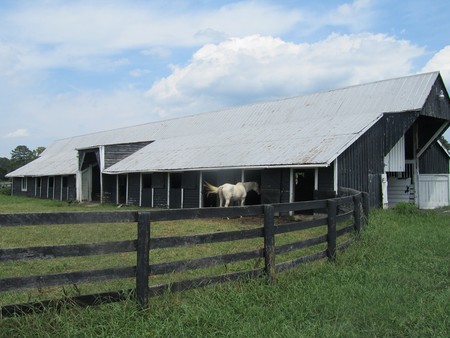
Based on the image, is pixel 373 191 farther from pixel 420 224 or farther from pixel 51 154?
pixel 51 154

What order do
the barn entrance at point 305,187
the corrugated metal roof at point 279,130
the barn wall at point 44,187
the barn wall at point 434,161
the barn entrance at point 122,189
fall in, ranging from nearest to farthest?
the corrugated metal roof at point 279,130
the barn entrance at point 305,187
the barn wall at point 434,161
the barn entrance at point 122,189
the barn wall at point 44,187

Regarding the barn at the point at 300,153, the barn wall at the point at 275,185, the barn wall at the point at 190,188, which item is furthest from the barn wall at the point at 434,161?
the barn wall at the point at 190,188

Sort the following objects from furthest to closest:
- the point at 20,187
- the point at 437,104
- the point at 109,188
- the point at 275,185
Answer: the point at 20,187, the point at 109,188, the point at 437,104, the point at 275,185

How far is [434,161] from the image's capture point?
81.9 feet

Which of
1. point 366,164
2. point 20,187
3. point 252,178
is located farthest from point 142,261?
point 20,187

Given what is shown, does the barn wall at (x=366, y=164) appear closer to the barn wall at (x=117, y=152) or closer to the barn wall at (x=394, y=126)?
the barn wall at (x=394, y=126)

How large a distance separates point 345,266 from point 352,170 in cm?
1065

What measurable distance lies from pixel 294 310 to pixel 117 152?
26.5 metres

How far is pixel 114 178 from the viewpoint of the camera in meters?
30.2

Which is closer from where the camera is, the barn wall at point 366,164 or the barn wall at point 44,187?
the barn wall at point 366,164

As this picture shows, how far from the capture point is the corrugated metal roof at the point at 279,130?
18406 millimetres

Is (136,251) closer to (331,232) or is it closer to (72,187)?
(331,232)

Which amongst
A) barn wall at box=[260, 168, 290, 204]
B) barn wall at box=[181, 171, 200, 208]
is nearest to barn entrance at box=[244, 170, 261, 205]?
barn wall at box=[260, 168, 290, 204]

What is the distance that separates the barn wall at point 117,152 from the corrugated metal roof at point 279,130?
0.91 m
